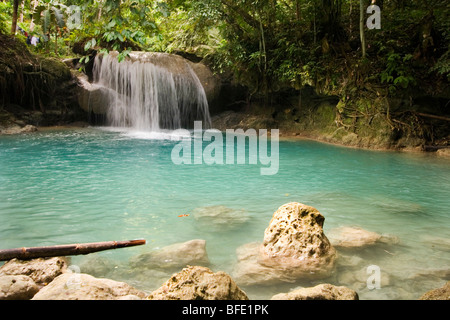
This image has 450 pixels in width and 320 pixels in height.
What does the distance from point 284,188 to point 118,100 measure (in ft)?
36.4

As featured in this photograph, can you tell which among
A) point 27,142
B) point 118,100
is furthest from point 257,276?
point 118,100

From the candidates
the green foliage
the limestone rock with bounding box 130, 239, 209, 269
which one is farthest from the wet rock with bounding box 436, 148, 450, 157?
the limestone rock with bounding box 130, 239, 209, 269

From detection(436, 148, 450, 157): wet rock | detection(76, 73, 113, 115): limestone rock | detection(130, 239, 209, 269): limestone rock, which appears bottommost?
detection(130, 239, 209, 269): limestone rock

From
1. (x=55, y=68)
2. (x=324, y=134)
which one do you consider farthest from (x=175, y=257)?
(x=55, y=68)

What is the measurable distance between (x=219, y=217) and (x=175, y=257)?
1.36m

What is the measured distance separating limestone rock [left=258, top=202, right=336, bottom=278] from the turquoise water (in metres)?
0.19

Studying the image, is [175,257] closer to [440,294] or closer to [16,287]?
[16,287]

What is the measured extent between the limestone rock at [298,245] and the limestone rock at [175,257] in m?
0.63

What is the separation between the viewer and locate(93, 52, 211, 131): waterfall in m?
15.1

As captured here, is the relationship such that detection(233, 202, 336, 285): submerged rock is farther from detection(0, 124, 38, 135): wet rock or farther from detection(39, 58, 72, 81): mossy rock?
detection(39, 58, 72, 81): mossy rock

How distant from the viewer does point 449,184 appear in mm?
6812

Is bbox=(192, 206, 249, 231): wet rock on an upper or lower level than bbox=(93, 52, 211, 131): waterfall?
lower

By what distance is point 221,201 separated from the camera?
5590 mm

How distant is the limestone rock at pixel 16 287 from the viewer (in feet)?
8.09
